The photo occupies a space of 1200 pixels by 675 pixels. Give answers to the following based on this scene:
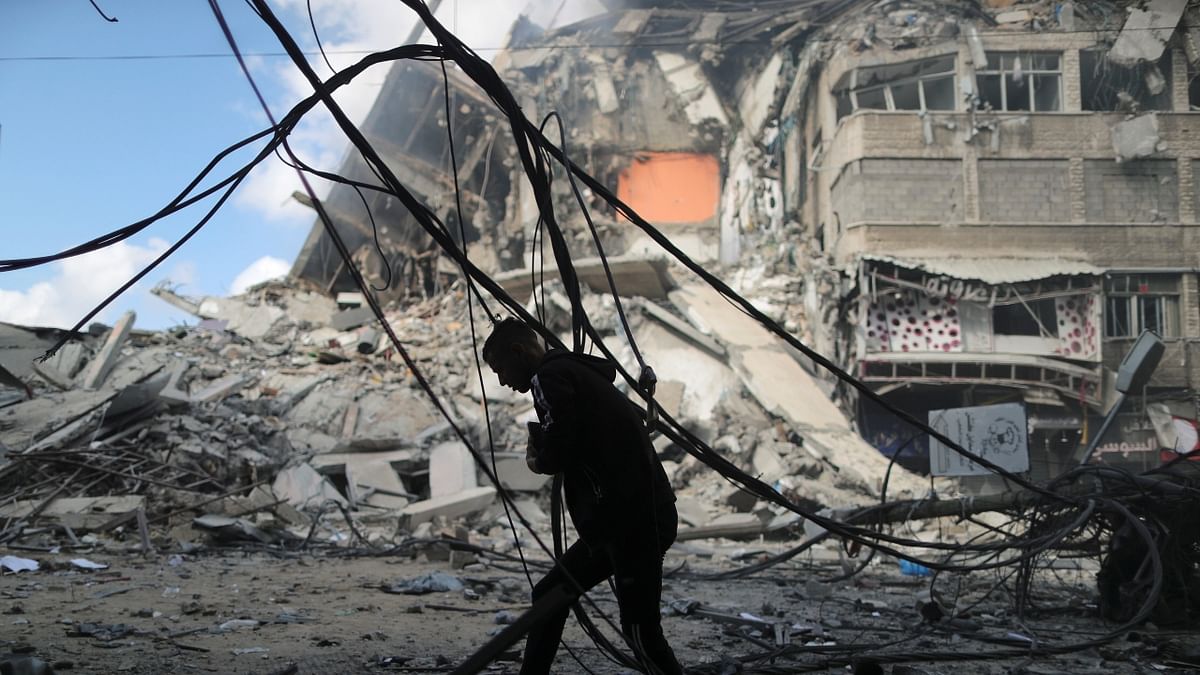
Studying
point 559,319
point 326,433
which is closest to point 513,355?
point 326,433

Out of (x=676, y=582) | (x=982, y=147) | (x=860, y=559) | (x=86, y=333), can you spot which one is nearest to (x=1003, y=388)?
(x=982, y=147)

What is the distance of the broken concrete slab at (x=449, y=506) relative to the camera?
9.26 meters

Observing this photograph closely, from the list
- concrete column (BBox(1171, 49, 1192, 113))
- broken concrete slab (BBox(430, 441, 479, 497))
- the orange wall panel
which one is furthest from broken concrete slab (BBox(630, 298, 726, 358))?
concrete column (BBox(1171, 49, 1192, 113))

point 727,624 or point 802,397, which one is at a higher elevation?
point 802,397

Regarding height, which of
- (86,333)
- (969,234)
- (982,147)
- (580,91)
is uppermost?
(580,91)

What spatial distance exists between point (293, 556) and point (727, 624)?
14.6ft

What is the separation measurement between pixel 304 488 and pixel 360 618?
5714 millimetres

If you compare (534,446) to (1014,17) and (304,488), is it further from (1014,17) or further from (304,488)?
(1014,17)

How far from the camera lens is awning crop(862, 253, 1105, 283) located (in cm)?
1641

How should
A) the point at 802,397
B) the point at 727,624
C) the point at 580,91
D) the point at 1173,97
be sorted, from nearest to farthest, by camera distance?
1. the point at 727,624
2. the point at 802,397
3. the point at 1173,97
4. the point at 580,91

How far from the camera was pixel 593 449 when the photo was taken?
2248 mm

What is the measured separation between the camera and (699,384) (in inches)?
563

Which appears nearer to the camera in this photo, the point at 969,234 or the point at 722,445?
the point at 722,445

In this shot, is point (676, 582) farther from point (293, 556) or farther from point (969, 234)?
point (969, 234)
